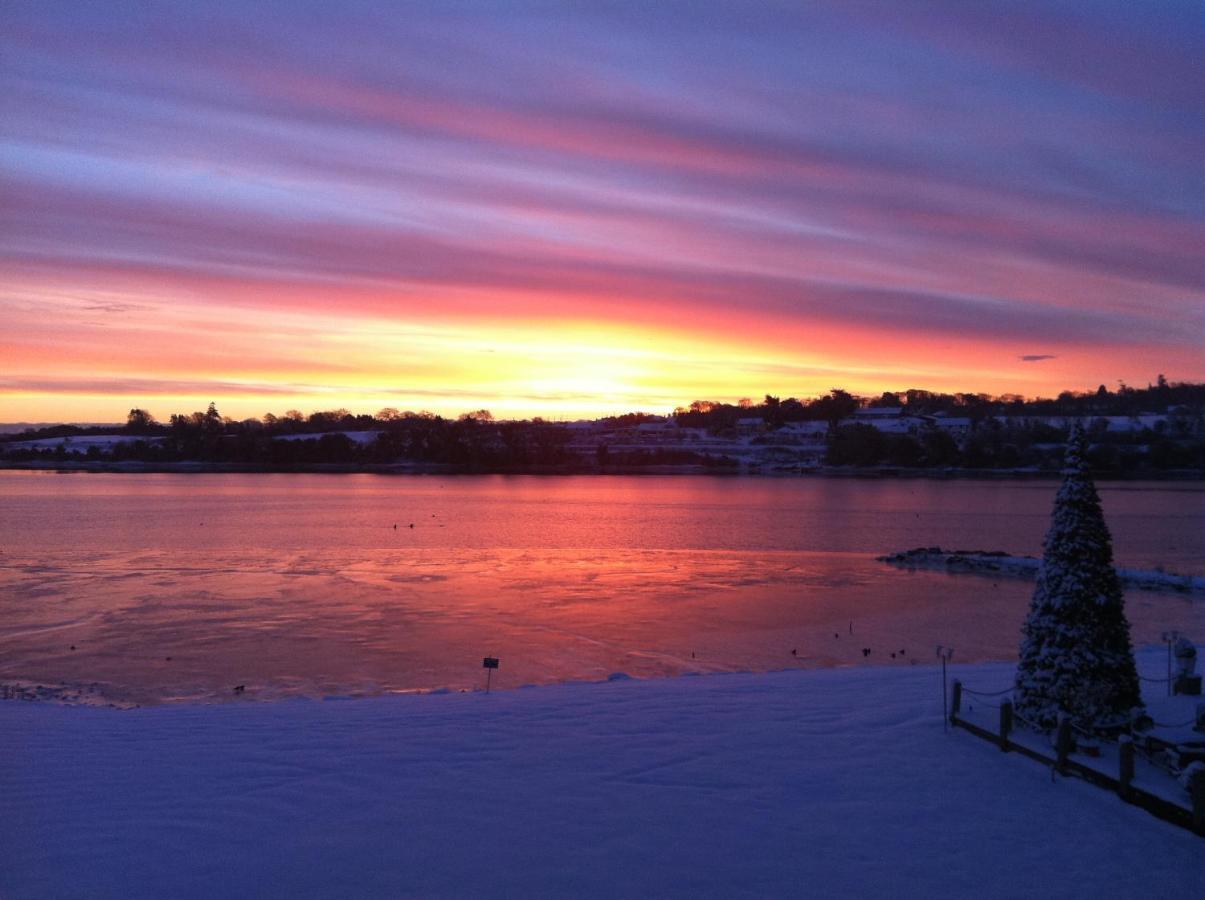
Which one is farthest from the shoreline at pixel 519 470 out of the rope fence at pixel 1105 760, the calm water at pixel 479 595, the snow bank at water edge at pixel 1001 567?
the rope fence at pixel 1105 760

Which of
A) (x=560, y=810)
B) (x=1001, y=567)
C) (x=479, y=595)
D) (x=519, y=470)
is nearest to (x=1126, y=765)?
(x=560, y=810)

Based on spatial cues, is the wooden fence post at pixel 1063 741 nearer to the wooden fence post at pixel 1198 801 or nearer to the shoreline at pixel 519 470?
the wooden fence post at pixel 1198 801

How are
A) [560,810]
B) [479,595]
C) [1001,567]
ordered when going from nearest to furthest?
[560,810] < [479,595] < [1001,567]

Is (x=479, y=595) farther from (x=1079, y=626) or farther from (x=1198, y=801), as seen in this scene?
(x=1198, y=801)

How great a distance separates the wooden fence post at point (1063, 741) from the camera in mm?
8695

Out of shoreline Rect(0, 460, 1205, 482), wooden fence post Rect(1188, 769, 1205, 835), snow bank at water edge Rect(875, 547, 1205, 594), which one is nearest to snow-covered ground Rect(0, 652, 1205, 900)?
wooden fence post Rect(1188, 769, 1205, 835)

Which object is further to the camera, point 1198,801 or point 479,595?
point 479,595

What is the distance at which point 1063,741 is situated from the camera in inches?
344

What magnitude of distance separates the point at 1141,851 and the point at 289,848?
6.84 meters

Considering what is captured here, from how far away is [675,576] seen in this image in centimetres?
3278

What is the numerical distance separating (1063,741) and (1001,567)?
2917cm

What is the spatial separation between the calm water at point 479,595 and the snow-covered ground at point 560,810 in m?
5.51

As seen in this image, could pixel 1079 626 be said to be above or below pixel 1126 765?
above

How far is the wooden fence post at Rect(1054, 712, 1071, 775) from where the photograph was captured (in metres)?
8.70
